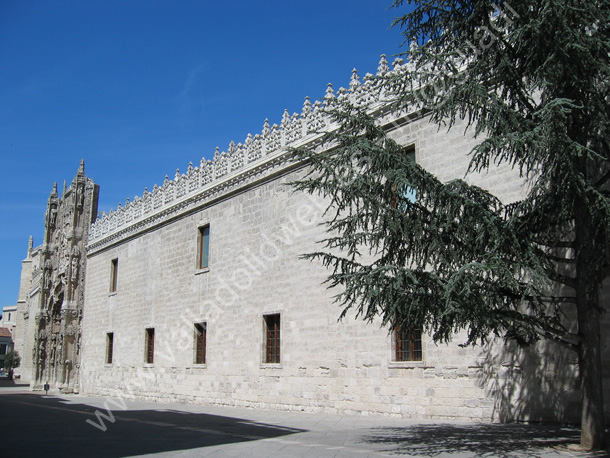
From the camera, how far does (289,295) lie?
47.1 feet

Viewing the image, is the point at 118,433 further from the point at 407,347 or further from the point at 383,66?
the point at 383,66

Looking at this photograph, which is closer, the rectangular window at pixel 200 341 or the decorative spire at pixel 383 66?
the decorative spire at pixel 383 66

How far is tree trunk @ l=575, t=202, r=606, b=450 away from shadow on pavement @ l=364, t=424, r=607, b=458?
0.46 meters

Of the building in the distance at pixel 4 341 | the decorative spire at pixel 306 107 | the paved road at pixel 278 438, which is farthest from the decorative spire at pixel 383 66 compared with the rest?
the building in the distance at pixel 4 341

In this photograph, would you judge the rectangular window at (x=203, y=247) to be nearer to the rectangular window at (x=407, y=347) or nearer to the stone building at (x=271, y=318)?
the stone building at (x=271, y=318)

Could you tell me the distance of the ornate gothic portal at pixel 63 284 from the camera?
89.9 ft

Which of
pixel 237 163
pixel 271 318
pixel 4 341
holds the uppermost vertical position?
pixel 237 163

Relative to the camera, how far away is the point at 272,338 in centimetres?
1502

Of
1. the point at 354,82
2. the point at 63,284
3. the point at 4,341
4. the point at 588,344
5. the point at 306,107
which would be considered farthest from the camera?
the point at 4,341

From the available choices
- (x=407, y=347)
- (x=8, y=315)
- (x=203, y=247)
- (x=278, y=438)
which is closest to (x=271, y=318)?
(x=203, y=247)

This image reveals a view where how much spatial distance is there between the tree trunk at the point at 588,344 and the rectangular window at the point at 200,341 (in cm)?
1212

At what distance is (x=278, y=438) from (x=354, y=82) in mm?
8048

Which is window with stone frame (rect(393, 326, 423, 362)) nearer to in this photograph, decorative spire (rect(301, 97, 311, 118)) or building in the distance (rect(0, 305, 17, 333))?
decorative spire (rect(301, 97, 311, 118))

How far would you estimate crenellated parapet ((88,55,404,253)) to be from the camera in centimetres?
1339
